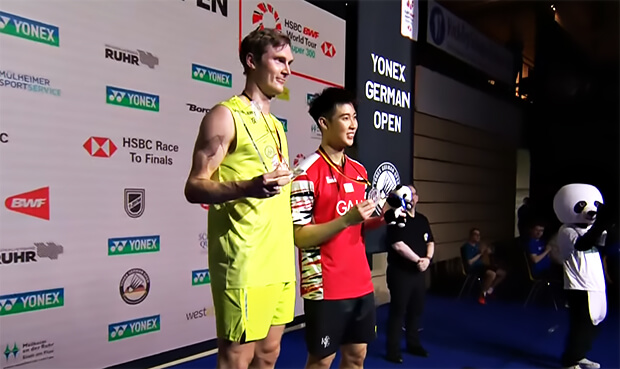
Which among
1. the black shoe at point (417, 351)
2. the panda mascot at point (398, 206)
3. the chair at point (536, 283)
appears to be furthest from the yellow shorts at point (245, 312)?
the chair at point (536, 283)

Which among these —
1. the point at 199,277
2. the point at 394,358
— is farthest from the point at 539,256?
the point at 199,277

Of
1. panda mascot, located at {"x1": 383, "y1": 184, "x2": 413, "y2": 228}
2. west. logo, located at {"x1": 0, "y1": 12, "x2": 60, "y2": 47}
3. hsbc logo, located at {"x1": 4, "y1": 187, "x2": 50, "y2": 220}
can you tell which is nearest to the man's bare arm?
panda mascot, located at {"x1": 383, "y1": 184, "x2": 413, "y2": 228}

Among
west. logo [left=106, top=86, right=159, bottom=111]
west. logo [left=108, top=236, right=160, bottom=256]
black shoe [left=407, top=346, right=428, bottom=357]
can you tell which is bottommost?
black shoe [left=407, top=346, right=428, bottom=357]

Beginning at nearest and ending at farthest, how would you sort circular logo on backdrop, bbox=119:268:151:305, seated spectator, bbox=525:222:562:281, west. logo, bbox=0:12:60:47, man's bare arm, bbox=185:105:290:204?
man's bare arm, bbox=185:105:290:204
west. logo, bbox=0:12:60:47
circular logo on backdrop, bbox=119:268:151:305
seated spectator, bbox=525:222:562:281

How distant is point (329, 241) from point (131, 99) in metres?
1.33

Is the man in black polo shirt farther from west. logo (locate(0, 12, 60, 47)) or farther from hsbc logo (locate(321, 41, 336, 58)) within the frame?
west. logo (locate(0, 12, 60, 47))

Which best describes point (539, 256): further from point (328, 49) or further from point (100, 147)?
point (100, 147)

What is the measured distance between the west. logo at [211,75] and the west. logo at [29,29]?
732mm

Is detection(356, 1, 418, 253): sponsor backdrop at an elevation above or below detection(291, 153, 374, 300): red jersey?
above

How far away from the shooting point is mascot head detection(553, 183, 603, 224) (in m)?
2.61

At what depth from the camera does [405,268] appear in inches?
105

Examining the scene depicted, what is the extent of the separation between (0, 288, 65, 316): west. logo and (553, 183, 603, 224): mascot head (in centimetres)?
255

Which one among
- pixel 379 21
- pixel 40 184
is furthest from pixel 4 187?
pixel 379 21

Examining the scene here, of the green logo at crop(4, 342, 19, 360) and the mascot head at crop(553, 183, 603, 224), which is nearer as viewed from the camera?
the green logo at crop(4, 342, 19, 360)
